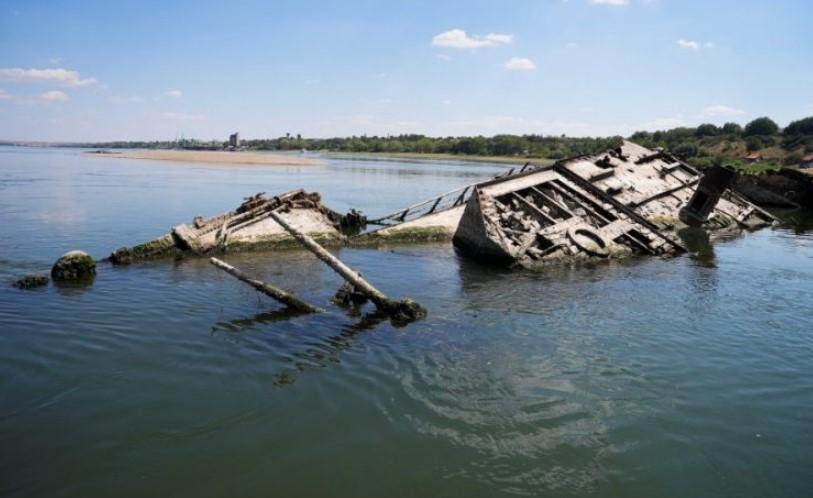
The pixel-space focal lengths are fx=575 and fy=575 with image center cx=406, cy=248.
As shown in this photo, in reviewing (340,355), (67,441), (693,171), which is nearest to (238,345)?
(340,355)

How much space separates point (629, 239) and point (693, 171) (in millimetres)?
10867

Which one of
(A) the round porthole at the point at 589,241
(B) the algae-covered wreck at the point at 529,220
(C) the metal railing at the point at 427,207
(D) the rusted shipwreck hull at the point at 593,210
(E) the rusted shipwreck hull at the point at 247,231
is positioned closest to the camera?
(E) the rusted shipwreck hull at the point at 247,231

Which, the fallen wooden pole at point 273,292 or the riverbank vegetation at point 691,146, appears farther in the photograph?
the riverbank vegetation at point 691,146

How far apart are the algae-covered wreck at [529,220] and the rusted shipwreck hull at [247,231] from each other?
28mm

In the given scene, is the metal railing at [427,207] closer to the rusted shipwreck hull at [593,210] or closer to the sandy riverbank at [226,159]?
the rusted shipwreck hull at [593,210]

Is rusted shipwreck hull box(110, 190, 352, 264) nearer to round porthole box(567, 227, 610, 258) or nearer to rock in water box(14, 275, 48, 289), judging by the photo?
rock in water box(14, 275, 48, 289)

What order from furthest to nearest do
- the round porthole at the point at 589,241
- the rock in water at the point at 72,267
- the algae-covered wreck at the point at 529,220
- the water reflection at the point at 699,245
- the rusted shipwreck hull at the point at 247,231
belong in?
the water reflection at the point at 699,245 → the round porthole at the point at 589,241 → the algae-covered wreck at the point at 529,220 → the rusted shipwreck hull at the point at 247,231 → the rock in water at the point at 72,267

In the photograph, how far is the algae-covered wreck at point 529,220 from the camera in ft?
50.5

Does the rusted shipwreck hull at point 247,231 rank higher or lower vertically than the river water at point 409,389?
higher

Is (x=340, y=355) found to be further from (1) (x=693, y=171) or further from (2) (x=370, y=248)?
(1) (x=693, y=171)

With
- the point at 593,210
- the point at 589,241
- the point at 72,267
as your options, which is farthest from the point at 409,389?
the point at 593,210

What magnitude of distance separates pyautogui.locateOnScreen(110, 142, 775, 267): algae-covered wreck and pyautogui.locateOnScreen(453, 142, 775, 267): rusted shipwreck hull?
0.03 metres

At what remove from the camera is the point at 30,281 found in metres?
11.5

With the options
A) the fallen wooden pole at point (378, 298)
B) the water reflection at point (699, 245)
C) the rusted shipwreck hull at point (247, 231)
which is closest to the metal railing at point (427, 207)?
the rusted shipwreck hull at point (247, 231)
